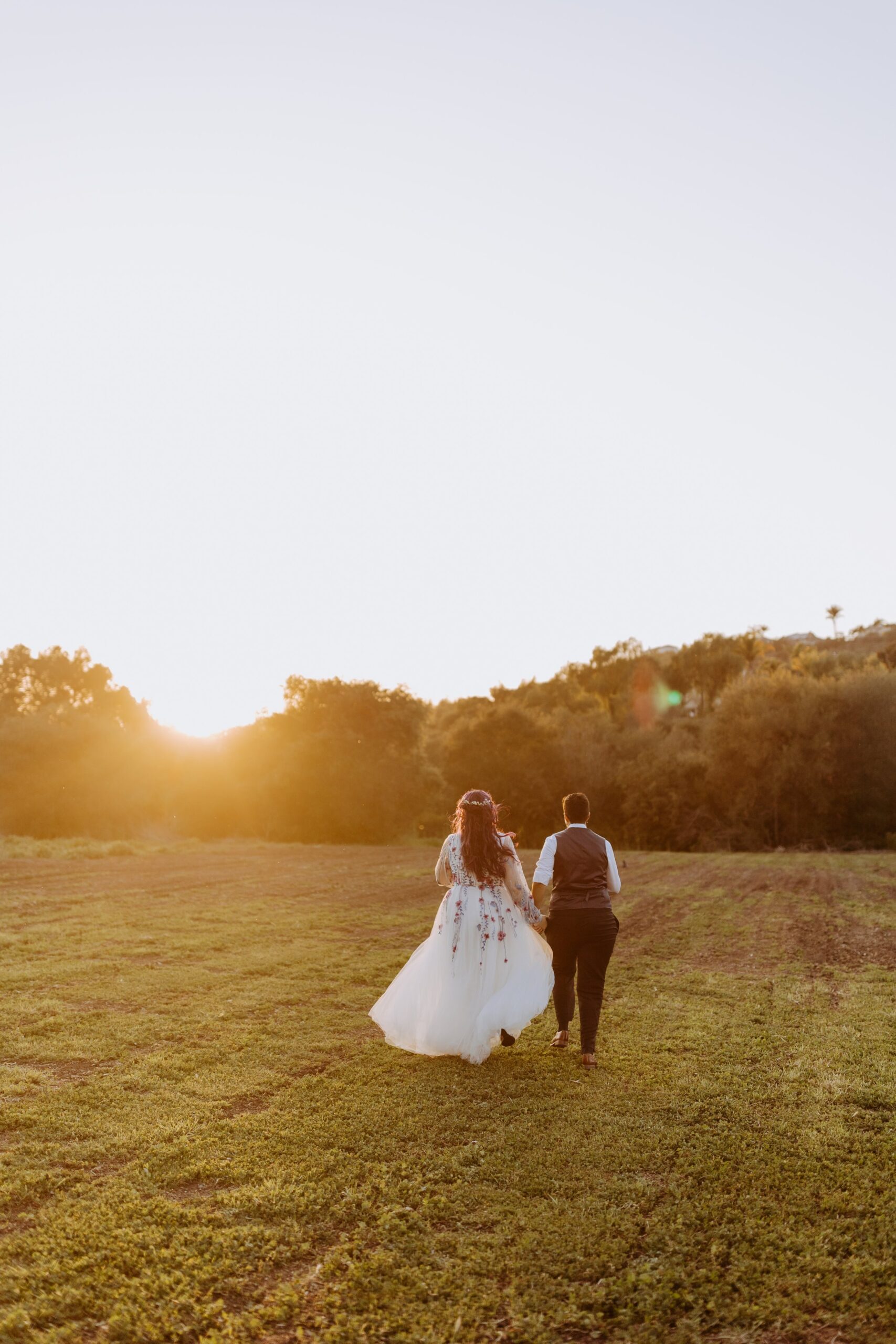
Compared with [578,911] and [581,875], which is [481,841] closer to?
[581,875]

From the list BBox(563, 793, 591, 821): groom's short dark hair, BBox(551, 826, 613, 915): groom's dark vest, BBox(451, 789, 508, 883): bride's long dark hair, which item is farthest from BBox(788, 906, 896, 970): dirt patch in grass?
BBox(451, 789, 508, 883): bride's long dark hair

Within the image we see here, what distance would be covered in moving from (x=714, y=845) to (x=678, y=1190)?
35.8 meters

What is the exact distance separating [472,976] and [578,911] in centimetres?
92

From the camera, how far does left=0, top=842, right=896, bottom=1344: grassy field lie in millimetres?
3469

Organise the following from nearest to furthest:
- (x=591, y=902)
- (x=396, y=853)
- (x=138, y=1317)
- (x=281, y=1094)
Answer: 1. (x=138, y=1317)
2. (x=281, y=1094)
3. (x=591, y=902)
4. (x=396, y=853)

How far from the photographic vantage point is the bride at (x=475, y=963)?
678 cm

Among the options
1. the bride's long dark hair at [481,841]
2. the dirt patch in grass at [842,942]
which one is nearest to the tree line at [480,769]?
the dirt patch in grass at [842,942]

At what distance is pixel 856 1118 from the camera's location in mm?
5512

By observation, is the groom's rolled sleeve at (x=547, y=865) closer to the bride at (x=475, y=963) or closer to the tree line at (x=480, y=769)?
the bride at (x=475, y=963)

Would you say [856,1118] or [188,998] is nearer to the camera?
[856,1118]

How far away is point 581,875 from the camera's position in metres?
7.06

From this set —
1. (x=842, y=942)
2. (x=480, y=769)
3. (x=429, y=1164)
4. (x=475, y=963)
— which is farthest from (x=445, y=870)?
(x=480, y=769)

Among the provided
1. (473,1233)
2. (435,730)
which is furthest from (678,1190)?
(435,730)

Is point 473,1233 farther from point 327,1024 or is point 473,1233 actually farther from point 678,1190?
point 327,1024
